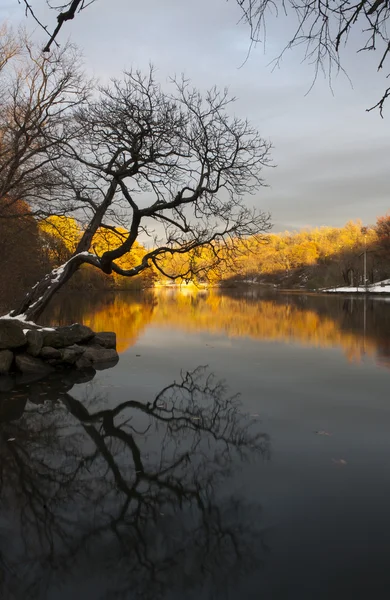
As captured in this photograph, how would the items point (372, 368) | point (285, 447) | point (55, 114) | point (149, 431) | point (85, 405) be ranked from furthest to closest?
point (55, 114) → point (372, 368) → point (85, 405) → point (149, 431) → point (285, 447)

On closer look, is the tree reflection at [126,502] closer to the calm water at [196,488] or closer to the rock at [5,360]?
the calm water at [196,488]

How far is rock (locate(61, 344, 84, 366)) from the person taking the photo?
12055mm

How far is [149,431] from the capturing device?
7.01m

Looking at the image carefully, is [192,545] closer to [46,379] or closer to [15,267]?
[46,379]

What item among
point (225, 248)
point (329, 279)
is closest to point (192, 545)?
point (225, 248)

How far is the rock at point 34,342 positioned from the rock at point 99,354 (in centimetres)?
147

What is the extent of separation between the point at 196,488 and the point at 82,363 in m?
7.98

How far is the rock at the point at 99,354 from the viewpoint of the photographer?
13.0m

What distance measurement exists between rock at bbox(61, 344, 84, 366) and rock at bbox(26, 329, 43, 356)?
0.66 meters

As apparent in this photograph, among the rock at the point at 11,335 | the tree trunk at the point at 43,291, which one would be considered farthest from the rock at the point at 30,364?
the tree trunk at the point at 43,291

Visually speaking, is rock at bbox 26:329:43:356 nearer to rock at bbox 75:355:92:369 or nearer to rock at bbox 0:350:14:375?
rock at bbox 0:350:14:375

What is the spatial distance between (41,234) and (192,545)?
36298 mm

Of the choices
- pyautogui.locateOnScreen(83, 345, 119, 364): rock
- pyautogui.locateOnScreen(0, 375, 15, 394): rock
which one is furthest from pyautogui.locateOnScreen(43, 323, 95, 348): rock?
pyautogui.locateOnScreen(0, 375, 15, 394): rock

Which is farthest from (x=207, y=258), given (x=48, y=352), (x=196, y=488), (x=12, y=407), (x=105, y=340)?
(x=196, y=488)
